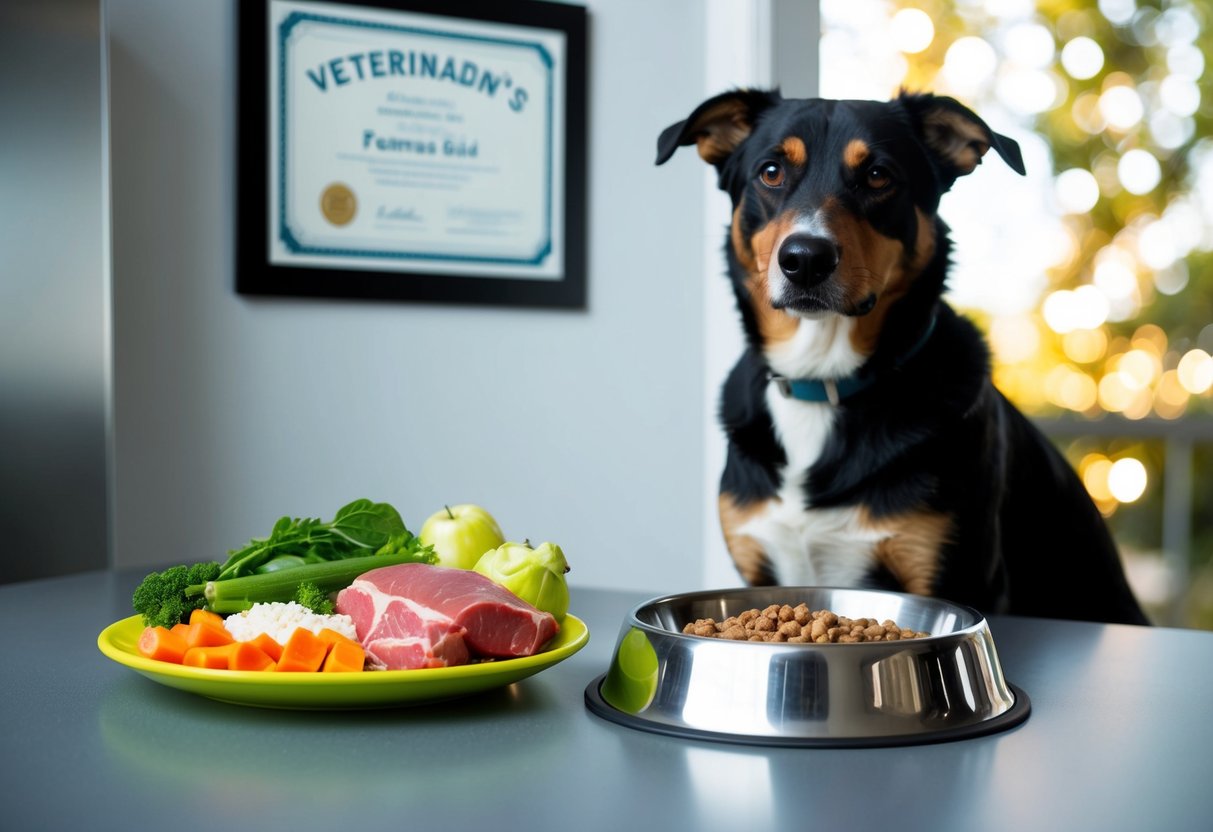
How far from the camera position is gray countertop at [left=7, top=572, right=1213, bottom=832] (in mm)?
631

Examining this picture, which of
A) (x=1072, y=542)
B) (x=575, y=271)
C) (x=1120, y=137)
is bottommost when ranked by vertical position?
(x=1072, y=542)

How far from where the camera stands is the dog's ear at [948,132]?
1646 mm

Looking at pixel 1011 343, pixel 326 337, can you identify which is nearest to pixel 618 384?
pixel 326 337

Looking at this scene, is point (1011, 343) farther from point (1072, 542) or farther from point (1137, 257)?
point (1072, 542)

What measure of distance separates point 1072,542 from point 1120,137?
4.12 m

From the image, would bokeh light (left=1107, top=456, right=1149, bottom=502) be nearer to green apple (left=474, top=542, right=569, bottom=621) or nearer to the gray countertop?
the gray countertop

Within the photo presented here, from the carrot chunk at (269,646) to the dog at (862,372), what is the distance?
0.94m

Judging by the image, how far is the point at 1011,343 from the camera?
17.8 feet

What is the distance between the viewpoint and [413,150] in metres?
A: 2.73

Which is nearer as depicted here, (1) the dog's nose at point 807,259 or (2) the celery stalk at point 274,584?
(2) the celery stalk at point 274,584

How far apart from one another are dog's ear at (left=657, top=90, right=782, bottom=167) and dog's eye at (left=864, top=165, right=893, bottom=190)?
252 mm

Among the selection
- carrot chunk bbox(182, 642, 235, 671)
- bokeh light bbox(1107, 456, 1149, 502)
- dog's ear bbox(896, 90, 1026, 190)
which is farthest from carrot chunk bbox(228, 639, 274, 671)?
bokeh light bbox(1107, 456, 1149, 502)
